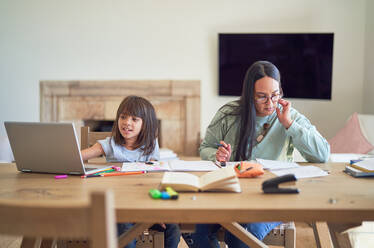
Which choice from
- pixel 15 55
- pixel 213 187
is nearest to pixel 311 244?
pixel 213 187

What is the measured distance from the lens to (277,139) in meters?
2.00

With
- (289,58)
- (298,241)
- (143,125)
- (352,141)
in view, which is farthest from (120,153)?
(289,58)

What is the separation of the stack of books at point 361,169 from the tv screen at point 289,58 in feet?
7.95

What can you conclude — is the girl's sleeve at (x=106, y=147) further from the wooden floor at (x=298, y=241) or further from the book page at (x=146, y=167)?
the wooden floor at (x=298, y=241)

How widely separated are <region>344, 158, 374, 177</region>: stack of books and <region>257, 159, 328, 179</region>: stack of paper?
0.10 meters

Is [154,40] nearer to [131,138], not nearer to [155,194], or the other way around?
[131,138]

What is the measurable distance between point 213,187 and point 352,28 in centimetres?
332

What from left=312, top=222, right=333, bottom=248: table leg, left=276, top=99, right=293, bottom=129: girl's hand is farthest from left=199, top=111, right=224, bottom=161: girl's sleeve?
left=312, top=222, right=333, bottom=248: table leg

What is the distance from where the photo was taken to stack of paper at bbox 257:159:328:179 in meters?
1.58

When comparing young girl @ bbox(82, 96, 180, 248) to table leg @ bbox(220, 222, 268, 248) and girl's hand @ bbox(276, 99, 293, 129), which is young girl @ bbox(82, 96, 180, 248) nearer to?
girl's hand @ bbox(276, 99, 293, 129)

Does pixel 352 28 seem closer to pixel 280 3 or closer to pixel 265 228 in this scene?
pixel 280 3

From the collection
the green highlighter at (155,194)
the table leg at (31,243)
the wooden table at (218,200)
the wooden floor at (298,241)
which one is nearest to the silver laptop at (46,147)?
the wooden table at (218,200)

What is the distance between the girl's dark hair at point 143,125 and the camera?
2027 mm

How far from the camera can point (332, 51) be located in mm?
4000
